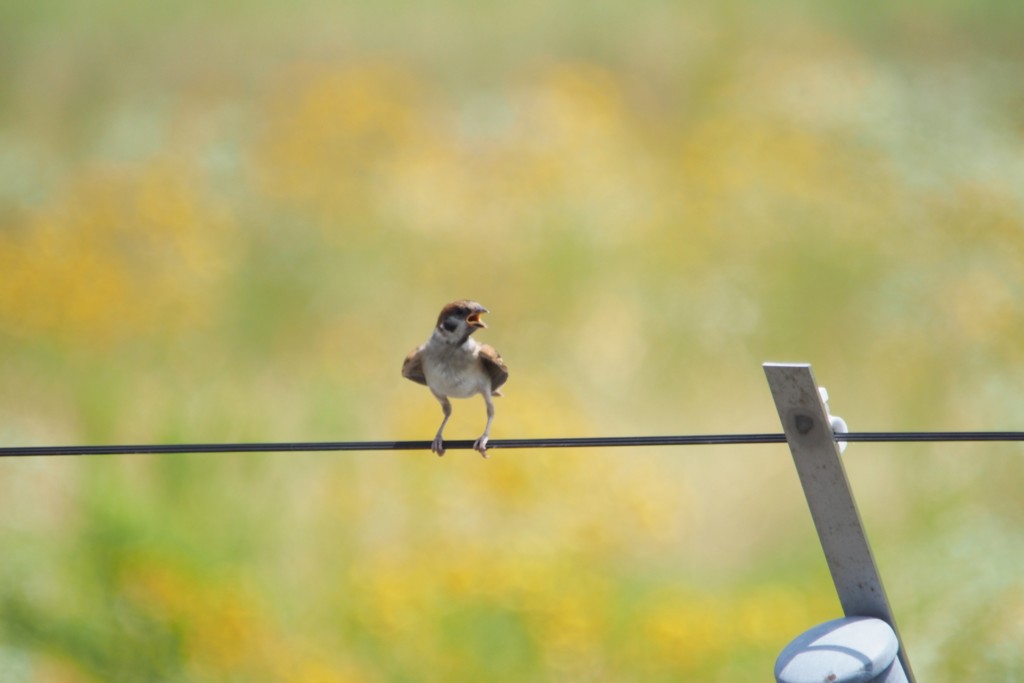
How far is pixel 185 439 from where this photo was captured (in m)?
12.8

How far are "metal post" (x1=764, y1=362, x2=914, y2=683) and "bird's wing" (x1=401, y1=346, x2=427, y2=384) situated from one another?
3250mm

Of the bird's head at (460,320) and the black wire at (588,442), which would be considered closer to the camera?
the black wire at (588,442)

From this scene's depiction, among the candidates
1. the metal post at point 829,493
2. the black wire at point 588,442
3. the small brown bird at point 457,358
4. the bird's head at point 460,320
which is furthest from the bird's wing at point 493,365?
the metal post at point 829,493

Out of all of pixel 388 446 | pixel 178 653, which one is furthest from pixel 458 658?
pixel 388 446

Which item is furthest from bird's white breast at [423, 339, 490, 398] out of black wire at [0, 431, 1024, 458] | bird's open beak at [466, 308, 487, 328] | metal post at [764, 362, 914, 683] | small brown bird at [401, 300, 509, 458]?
metal post at [764, 362, 914, 683]

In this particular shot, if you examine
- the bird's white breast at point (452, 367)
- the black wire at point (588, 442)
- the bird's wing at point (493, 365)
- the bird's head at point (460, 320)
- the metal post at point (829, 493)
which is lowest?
the metal post at point (829, 493)

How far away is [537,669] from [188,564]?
12.2ft

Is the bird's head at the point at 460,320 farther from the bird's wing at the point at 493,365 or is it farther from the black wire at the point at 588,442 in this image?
the black wire at the point at 588,442

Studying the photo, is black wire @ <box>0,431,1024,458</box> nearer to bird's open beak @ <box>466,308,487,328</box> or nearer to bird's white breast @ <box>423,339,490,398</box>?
bird's open beak @ <box>466,308,487,328</box>

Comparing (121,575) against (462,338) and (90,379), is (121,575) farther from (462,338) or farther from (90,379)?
(462,338)

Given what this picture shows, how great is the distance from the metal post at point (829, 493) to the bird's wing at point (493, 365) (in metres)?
3.00

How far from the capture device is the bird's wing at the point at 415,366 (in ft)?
22.3

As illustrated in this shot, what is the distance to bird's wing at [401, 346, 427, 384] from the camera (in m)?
6.80

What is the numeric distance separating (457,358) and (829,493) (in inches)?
123
